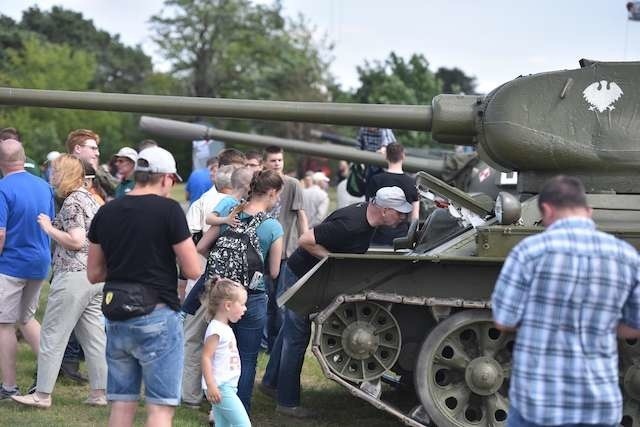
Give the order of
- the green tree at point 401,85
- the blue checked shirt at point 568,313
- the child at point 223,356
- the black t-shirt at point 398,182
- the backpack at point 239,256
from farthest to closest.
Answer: the green tree at point 401,85 → the black t-shirt at point 398,182 → the backpack at point 239,256 → the child at point 223,356 → the blue checked shirt at point 568,313

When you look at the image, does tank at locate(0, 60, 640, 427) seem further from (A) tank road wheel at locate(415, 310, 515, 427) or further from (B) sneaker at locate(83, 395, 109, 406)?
(B) sneaker at locate(83, 395, 109, 406)

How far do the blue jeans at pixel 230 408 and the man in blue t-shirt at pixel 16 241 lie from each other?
7.76 feet

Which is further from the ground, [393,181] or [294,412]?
[393,181]

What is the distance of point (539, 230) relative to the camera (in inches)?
303

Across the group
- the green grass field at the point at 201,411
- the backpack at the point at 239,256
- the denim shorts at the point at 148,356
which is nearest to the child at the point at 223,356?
the denim shorts at the point at 148,356

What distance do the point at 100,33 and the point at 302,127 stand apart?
24.8 metres

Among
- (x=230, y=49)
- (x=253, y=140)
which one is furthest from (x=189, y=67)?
(x=253, y=140)

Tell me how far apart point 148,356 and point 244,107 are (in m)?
3.72

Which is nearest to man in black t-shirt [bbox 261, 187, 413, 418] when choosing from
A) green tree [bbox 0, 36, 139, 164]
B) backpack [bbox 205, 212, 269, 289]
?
backpack [bbox 205, 212, 269, 289]

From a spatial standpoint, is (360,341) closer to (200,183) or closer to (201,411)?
(201,411)

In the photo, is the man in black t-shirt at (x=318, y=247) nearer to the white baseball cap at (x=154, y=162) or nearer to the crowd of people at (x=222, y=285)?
the crowd of people at (x=222, y=285)

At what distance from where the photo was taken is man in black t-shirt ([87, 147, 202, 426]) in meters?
6.21

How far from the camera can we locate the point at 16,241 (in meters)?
8.55

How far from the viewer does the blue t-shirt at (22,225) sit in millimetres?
8508
